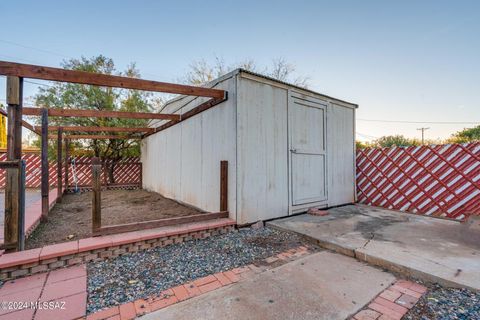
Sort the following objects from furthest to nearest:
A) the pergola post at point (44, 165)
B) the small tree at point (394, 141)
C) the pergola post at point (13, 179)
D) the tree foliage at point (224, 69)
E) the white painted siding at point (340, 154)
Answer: the tree foliage at point (224, 69)
the small tree at point (394, 141)
the white painted siding at point (340, 154)
the pergola post at point (44, 165)
the pergola post at point (13, 179)

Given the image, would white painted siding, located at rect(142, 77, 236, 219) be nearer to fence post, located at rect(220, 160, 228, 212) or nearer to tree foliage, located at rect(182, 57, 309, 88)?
fence post, located at rect(220, 160, 228, 212)

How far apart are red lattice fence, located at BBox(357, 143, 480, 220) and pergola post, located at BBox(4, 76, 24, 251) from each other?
18.2 ft

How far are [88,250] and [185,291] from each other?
1.21 m

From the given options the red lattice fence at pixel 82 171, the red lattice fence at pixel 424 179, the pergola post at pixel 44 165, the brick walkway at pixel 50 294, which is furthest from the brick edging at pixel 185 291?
the red lattice fence at pixel 82 171

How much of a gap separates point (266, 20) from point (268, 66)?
644cm

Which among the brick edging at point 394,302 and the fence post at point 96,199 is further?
the fence post at point 96,199

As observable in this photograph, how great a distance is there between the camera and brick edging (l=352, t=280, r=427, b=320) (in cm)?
131

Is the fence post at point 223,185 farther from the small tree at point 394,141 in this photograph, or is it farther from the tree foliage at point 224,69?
the small tree at point 394,141

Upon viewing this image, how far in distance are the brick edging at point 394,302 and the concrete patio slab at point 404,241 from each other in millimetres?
204

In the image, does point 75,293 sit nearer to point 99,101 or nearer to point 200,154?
point 200,154

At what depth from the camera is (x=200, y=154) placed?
3875mm

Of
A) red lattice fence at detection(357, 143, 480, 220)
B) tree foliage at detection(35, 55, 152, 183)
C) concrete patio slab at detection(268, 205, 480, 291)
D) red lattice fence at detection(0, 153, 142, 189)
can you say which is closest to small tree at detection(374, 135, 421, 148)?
red lattice fence at detection(357, 143, 480, 220)

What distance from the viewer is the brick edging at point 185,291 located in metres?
1.34

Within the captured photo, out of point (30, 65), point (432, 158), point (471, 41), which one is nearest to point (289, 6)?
point (471, 41)
